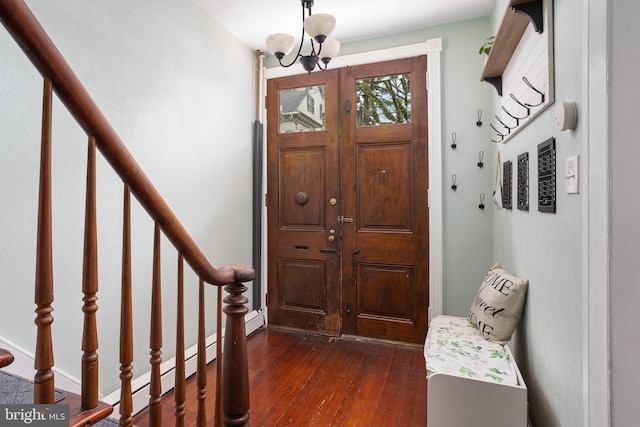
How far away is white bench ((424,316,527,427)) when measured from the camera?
1450 mm

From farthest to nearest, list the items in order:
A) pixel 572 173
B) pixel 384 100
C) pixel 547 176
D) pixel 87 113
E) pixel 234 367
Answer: pixel 384 100 < pixel 547 176 < pixel 234 367 < pixel 572 173 < pixel 87 113

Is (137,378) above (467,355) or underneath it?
underneath

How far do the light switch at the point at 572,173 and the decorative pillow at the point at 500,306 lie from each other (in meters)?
0.77

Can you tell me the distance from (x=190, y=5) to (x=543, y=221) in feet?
8.81

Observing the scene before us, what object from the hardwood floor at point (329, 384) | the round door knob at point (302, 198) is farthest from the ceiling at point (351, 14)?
the hardwood floor at point (329, 384)

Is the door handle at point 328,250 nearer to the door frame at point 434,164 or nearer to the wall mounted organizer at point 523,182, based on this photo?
the door frame at point 434,164

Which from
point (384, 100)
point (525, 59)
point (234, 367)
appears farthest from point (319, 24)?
point (234, 367)

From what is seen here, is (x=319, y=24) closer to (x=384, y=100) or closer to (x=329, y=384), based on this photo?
(x=384, y=100)

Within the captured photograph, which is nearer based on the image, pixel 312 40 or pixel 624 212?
pixel 624 212

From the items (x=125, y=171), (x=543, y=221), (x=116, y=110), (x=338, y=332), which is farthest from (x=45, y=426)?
(x=338, y=332)

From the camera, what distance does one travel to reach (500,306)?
5.91ft

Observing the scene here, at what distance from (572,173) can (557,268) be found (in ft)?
1.31

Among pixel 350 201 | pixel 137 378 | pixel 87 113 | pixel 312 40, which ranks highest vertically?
pixel 312 40

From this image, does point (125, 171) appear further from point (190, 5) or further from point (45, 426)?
point (190, 5)
